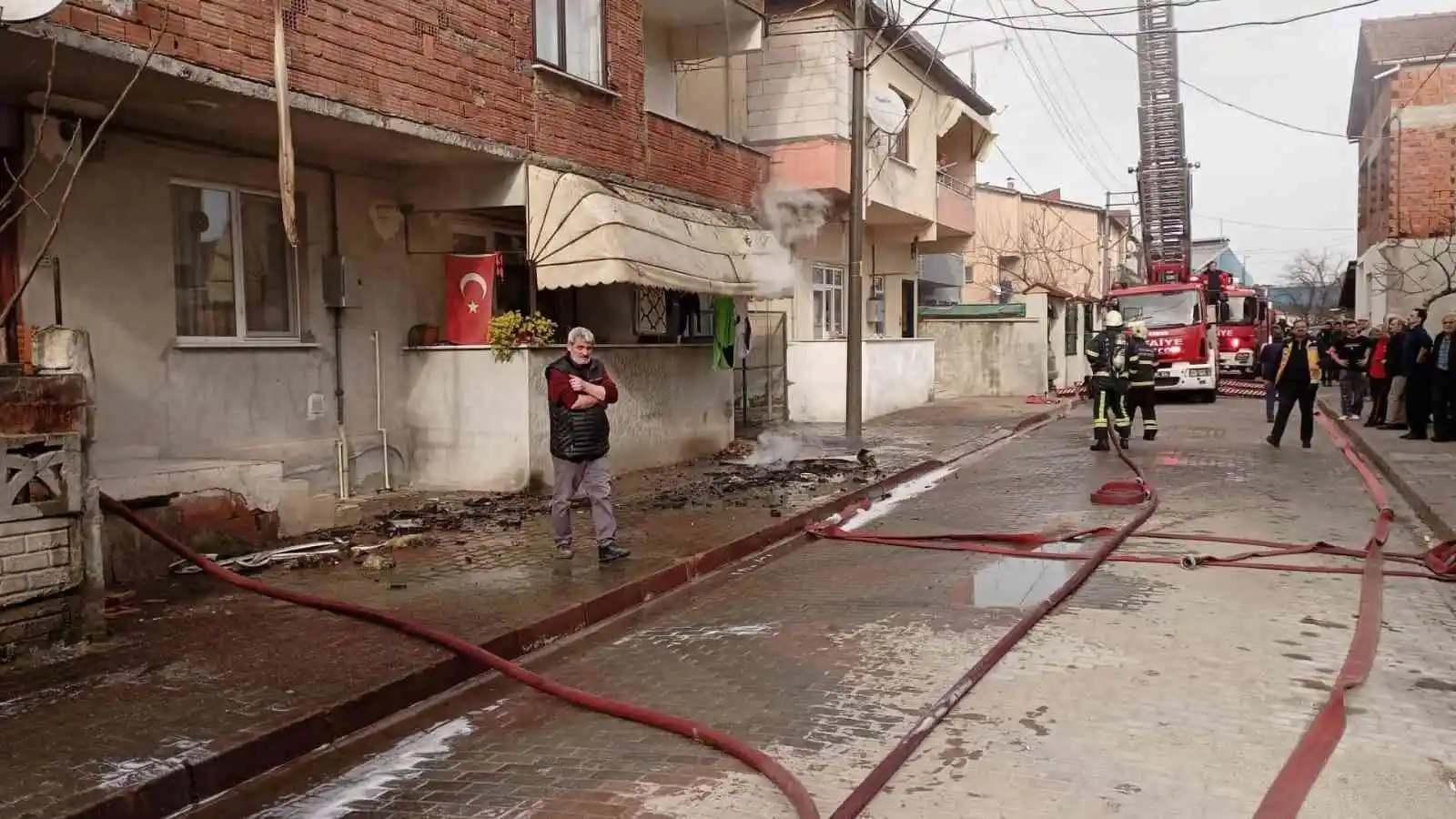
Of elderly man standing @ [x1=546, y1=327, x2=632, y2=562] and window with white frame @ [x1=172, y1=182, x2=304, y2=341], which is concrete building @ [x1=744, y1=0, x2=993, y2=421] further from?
elderly man standing @ [x1=546, y1=327, x2=632, y2=562]

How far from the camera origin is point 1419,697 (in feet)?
15.6

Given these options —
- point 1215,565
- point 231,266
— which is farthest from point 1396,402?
point 231,266

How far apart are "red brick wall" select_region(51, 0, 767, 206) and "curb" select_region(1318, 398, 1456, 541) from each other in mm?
8567

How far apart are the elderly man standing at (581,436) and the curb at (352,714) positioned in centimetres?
59

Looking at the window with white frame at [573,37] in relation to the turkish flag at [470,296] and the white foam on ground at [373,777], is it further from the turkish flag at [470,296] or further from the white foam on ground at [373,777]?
the white foam on ground at [373,777]

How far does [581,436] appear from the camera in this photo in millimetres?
7406

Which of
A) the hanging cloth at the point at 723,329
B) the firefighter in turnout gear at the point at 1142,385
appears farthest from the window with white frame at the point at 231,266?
the firefighter in turnout gear at the point at 1142,385

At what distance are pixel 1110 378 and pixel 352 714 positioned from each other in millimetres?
11999

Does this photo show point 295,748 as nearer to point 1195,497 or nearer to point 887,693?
point 887,693

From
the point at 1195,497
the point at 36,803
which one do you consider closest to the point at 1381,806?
the point at 36,803

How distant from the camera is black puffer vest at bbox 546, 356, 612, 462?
740 cm

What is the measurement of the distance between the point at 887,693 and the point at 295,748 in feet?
8.61

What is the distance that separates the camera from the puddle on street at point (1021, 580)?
6742mm

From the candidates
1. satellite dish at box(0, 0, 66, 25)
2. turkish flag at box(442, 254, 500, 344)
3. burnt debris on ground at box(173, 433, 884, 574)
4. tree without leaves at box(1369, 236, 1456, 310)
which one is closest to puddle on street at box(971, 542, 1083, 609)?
burnt debris on ground at box(173, 433, 884, 574)
